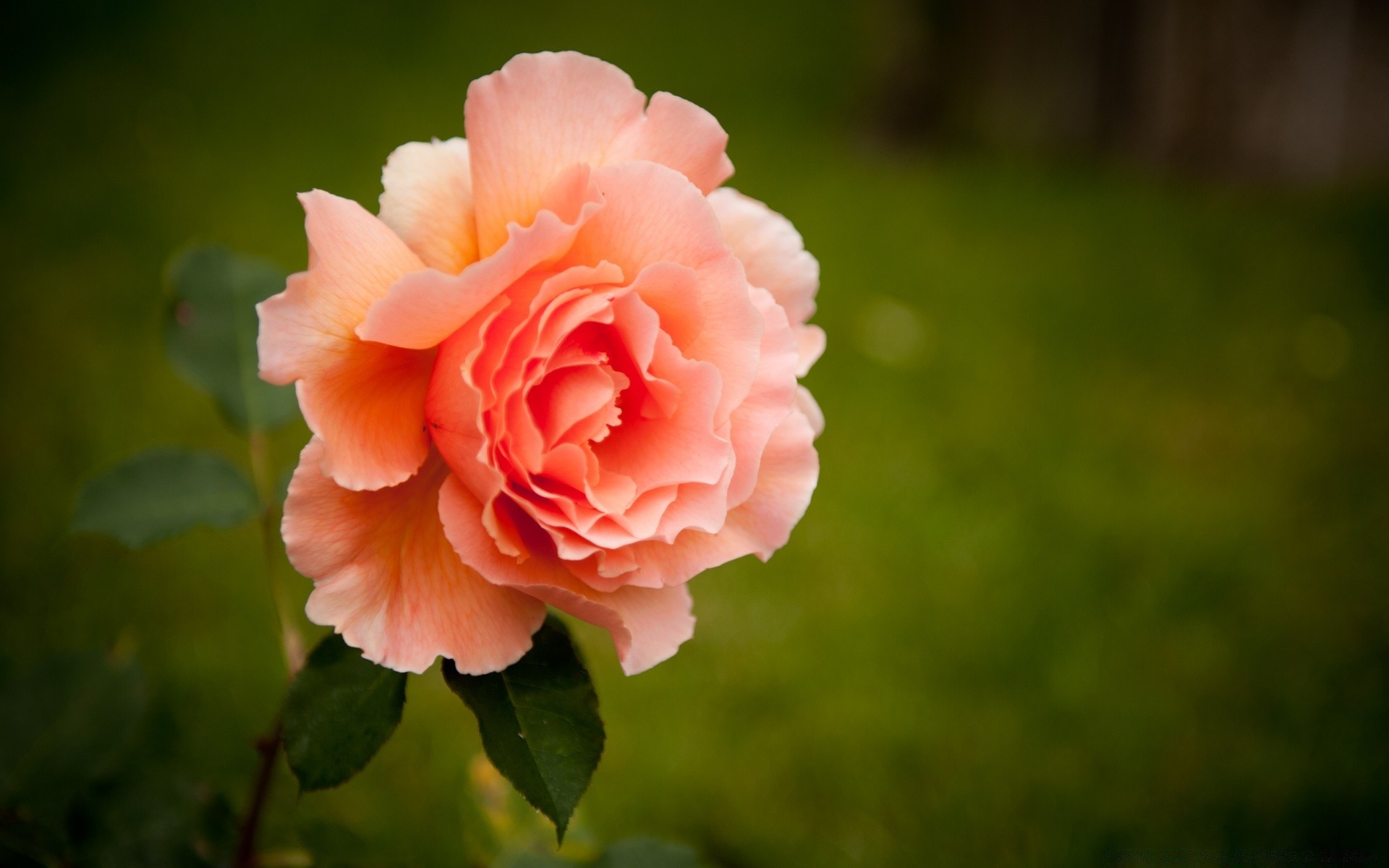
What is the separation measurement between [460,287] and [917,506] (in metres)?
2.19

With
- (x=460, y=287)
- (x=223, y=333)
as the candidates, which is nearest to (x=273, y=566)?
(x=223, y=333)

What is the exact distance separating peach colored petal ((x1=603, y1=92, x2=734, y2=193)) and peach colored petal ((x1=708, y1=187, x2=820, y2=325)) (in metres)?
0.06

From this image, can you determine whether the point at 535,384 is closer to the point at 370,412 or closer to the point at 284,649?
the point at 370,412

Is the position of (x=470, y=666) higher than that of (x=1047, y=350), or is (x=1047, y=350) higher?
(x=470, y=666)

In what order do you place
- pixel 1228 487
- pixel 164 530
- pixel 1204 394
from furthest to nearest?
pixel 1204 394, pixel 1228 487, pixel 164 530

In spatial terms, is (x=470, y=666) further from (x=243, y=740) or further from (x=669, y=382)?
(x=243, y=740)

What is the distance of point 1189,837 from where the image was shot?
178 cm

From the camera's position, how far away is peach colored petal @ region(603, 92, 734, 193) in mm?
643

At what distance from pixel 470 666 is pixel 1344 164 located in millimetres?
4853

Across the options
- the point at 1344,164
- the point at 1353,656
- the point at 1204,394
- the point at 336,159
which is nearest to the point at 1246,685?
the point at 1353,656

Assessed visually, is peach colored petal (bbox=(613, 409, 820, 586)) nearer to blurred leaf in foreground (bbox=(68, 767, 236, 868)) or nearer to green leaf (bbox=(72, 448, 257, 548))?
green leaf (bbox=(72, 448, 257, 548))

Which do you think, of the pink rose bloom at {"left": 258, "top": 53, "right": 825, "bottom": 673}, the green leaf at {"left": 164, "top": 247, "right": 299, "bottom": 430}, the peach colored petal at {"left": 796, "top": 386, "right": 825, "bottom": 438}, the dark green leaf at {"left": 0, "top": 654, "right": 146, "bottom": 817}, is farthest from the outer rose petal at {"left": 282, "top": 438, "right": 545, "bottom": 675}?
the dark green leaf at {"left": 0, "top": 654, "right": 146, "bottom": 817}

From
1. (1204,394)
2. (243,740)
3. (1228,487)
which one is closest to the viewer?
(243,740)

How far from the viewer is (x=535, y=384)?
61 cm
